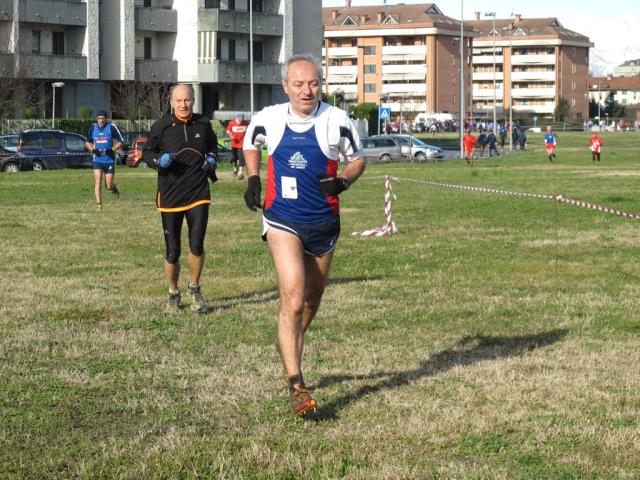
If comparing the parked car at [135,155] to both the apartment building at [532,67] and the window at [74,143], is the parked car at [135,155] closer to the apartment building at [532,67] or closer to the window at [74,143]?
the window at [74,143]

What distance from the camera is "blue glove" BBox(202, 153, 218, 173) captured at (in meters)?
11.0

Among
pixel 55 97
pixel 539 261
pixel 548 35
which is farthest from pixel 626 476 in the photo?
pixel 548 35

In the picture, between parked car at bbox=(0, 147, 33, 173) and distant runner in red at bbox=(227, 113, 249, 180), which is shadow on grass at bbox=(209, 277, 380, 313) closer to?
distant runner in red at bbox=(227, 113, 249, 180)

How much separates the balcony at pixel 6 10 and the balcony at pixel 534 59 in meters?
130

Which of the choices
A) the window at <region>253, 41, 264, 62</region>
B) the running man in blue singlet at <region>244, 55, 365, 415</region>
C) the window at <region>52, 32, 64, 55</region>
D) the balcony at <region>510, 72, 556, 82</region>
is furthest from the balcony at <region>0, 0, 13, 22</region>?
the balcony at <region>510, 72, 556, 82</region>

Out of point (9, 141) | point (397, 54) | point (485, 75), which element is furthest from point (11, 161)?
point (485, 75)

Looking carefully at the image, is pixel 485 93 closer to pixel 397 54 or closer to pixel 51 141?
pixel 397 54

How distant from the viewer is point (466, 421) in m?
6.73

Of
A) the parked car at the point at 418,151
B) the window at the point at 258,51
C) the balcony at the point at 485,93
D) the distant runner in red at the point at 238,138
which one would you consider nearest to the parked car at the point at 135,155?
the distant runner in red at the point at 238,138

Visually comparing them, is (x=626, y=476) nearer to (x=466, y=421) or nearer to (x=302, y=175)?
(x=466, y=421)

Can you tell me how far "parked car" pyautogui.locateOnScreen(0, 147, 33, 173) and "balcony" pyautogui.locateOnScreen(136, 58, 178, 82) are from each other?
2764 cm

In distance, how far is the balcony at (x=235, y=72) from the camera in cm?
7556

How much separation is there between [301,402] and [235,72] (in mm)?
71328

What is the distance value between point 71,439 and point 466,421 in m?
2.09
